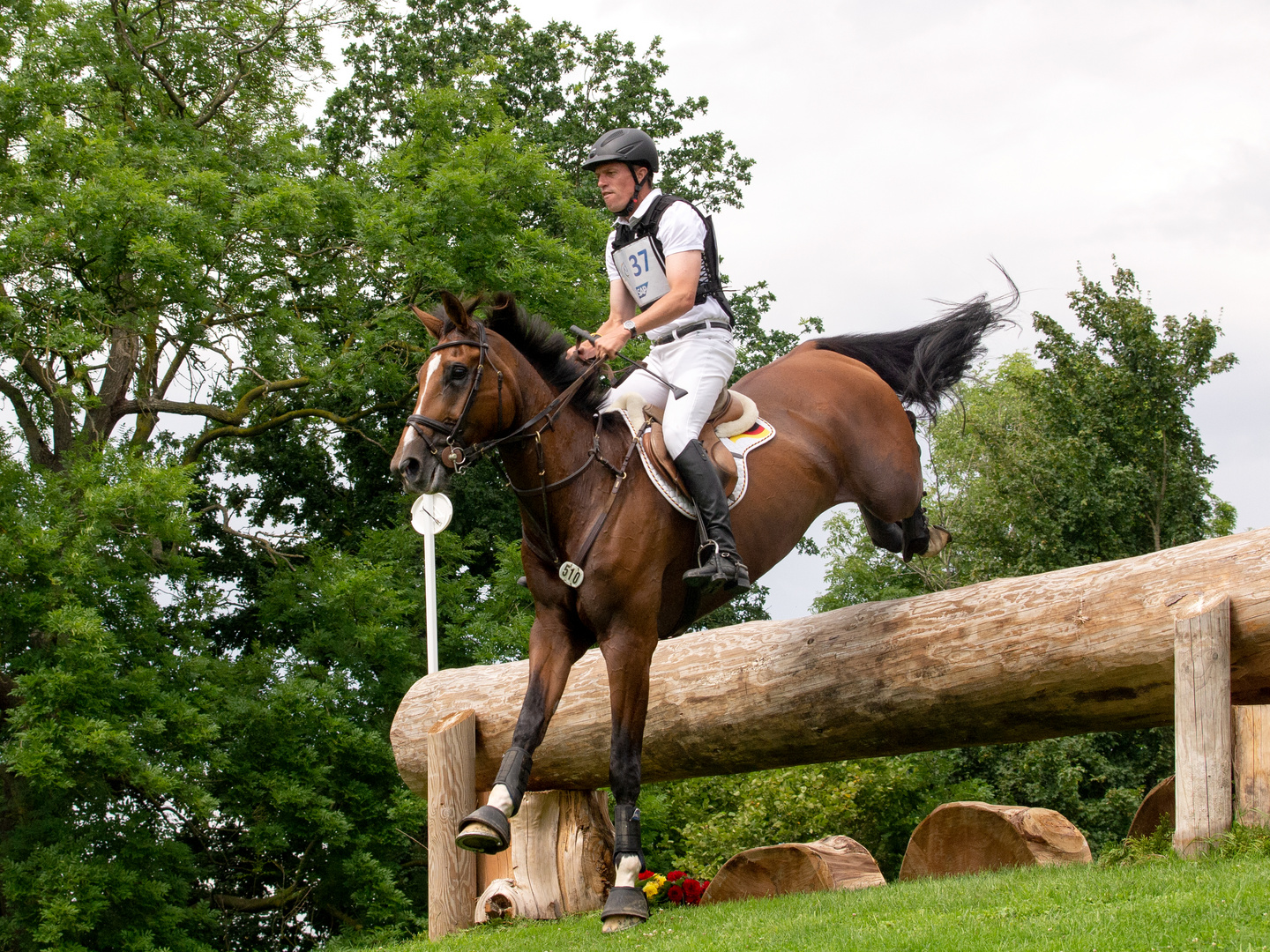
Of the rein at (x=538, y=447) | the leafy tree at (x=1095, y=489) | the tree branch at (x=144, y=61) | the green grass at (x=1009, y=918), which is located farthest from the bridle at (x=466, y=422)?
the leafy tree at (x=1095, y=489)

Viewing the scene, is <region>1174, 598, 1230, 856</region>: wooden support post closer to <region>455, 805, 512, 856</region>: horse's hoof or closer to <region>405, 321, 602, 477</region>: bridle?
<region>405, 321, 602, 477</region>: bridle

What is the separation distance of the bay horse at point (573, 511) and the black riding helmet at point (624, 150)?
854mm

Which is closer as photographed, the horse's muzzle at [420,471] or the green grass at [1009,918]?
the green grass at [1009,918]

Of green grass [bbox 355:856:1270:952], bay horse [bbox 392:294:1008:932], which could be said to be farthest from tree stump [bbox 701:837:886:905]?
bay horse [bbox 392:294:1008:932]

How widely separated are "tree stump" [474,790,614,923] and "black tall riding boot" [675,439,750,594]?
316 cm

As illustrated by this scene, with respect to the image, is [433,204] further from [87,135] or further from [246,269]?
[87,135]

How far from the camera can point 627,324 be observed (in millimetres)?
5738

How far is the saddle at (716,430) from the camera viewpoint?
5.90m

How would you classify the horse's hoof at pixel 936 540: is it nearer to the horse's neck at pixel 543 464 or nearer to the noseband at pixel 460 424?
the horse's neck at pixel 543 464

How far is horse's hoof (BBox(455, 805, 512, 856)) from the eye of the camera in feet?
16.6

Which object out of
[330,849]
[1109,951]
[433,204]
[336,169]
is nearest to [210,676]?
[330,849]

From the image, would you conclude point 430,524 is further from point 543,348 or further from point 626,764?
point 626,764

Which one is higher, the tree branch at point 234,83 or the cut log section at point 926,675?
the tree branch at point 234,83

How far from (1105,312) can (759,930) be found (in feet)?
76.0
